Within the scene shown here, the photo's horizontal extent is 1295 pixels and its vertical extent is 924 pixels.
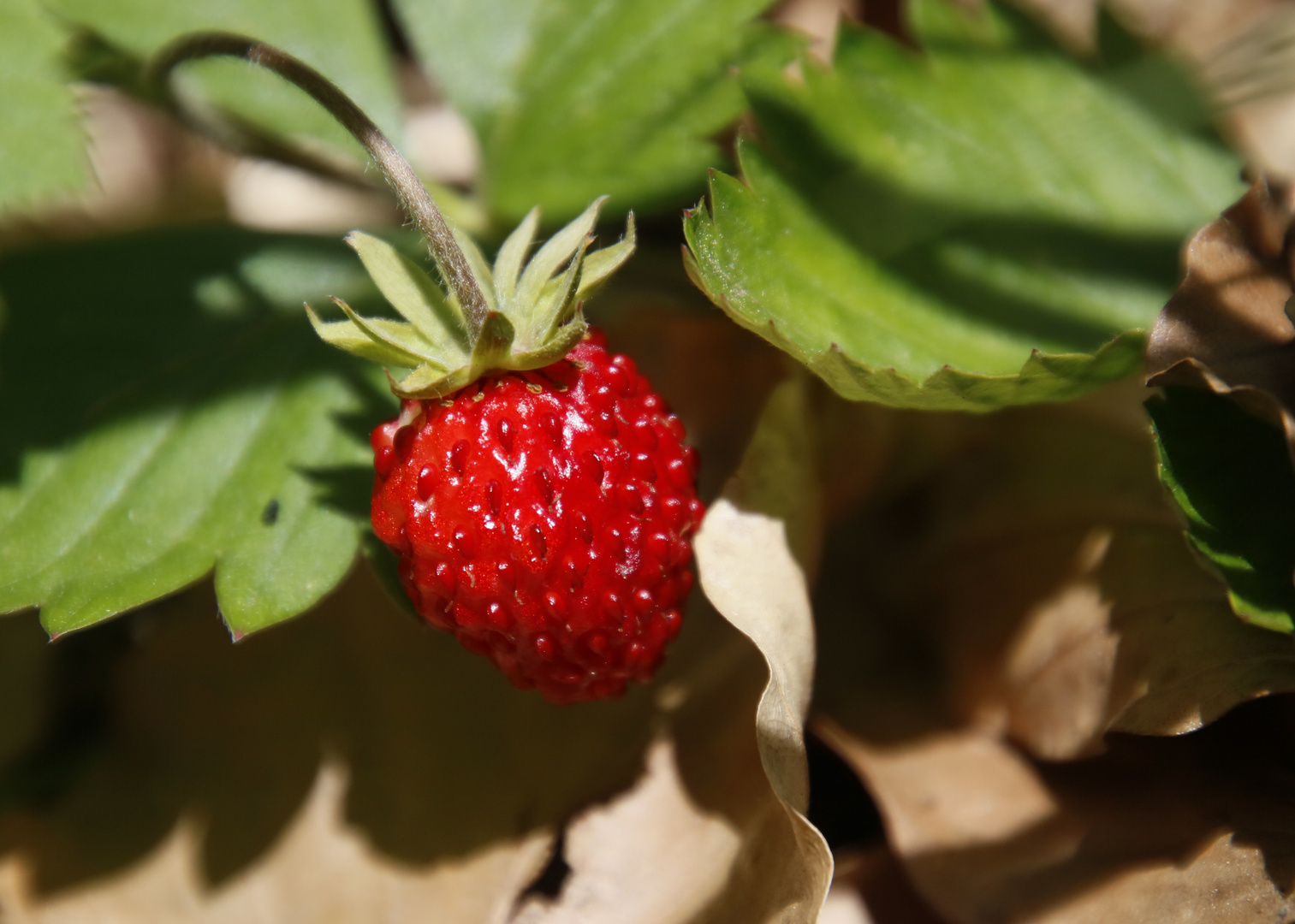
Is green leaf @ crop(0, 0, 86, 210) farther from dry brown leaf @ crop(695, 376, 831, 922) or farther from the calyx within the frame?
dry brown leaf @ crop(695, 376, 831, 922)

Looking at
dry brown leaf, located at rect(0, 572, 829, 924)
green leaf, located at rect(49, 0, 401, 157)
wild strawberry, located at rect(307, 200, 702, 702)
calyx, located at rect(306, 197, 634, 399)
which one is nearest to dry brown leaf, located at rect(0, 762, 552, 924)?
dry brown leaf, located at rect(0, 572, 829, 924)

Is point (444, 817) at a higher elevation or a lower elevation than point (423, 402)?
lower

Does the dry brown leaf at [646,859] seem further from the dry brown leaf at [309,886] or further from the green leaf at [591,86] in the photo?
the green leaf at [591,86]

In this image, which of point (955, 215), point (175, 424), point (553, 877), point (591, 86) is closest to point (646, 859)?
point (553, 877)

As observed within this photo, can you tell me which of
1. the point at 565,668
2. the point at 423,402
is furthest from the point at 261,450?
the point at 565,668

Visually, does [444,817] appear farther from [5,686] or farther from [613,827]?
[5,686]

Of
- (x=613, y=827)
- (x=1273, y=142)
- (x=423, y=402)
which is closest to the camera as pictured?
(x=423, y=402)
